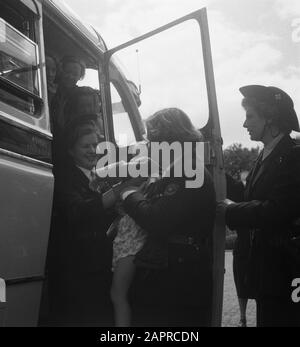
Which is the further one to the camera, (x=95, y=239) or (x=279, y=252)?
(x=95, y=239)

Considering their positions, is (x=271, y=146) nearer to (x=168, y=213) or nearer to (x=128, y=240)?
(x=168, y=213)

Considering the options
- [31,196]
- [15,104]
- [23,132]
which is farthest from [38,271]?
[15,104]

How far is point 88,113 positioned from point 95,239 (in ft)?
3.11

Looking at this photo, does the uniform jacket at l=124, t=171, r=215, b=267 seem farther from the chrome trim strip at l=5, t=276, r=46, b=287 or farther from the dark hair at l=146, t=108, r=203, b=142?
the chrome trim strip at l=5, t=276, r=46, b=287

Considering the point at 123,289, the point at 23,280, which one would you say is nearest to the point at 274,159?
the point at 123,289

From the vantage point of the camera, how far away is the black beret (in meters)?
2.40

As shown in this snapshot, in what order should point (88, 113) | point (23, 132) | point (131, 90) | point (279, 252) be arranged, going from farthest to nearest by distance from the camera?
point (131, 90) < point (88, 113) < point (279, 252) < point (23, 132)

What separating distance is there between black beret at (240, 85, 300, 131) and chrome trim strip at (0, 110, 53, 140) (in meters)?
1.08

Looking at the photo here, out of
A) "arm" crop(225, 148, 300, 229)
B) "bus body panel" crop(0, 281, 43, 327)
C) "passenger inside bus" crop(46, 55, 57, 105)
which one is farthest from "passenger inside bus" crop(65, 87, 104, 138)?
"arm" crop(225, 148, 300, 229)

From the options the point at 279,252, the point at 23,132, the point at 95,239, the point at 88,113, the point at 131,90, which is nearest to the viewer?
the point at 23,132

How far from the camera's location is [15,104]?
2164 millimetres

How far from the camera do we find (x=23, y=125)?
2.11 meters
